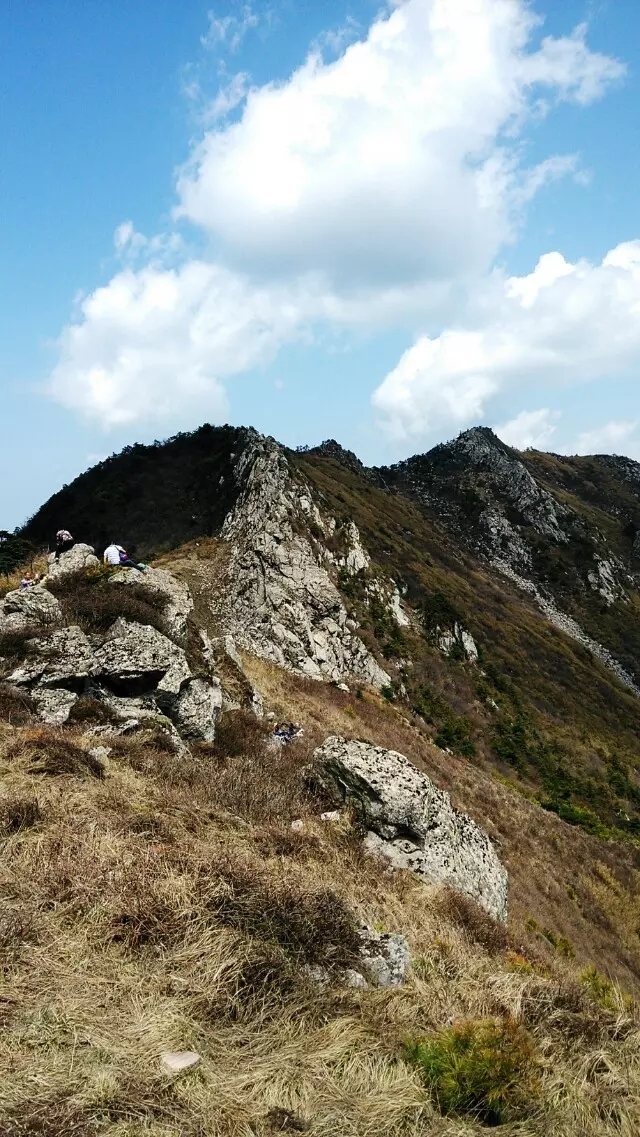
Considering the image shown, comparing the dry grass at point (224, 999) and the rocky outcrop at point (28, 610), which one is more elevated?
the rocky outcrop at point (28, 610)

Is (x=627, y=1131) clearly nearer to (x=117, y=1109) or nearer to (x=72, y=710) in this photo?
(x=117, y=1109)

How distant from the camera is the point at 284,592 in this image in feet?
125

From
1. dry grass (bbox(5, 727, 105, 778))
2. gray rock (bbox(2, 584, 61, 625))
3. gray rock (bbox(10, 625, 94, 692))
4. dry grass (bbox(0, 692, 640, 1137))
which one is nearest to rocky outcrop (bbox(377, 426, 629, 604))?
gray rock (bbox(2, 584, 61, 625))

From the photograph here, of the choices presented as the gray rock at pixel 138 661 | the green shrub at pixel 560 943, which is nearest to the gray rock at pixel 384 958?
the green shrub at pixel 560 943

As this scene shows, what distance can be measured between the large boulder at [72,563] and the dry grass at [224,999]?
11819 millimetres

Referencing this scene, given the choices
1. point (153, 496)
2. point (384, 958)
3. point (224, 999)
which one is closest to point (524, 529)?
point (153, 496)

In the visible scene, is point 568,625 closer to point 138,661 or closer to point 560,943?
point 560,943

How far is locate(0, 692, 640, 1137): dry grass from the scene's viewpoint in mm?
4543

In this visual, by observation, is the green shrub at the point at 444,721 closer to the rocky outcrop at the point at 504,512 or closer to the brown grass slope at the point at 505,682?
the brown grass slope at the point at 505,682

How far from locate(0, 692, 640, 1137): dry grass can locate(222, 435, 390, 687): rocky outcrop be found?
26000mm

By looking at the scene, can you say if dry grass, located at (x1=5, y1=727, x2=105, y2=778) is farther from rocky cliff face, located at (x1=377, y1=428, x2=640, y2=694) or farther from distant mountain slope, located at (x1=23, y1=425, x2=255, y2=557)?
rocky cliff face, located at (x1=377, y1=428, x2=640, y2=694)

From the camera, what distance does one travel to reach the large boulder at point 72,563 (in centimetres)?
1944

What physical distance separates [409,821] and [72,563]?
47.1 ft

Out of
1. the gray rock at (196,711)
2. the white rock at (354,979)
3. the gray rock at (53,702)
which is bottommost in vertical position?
the white rock at (354,979)
